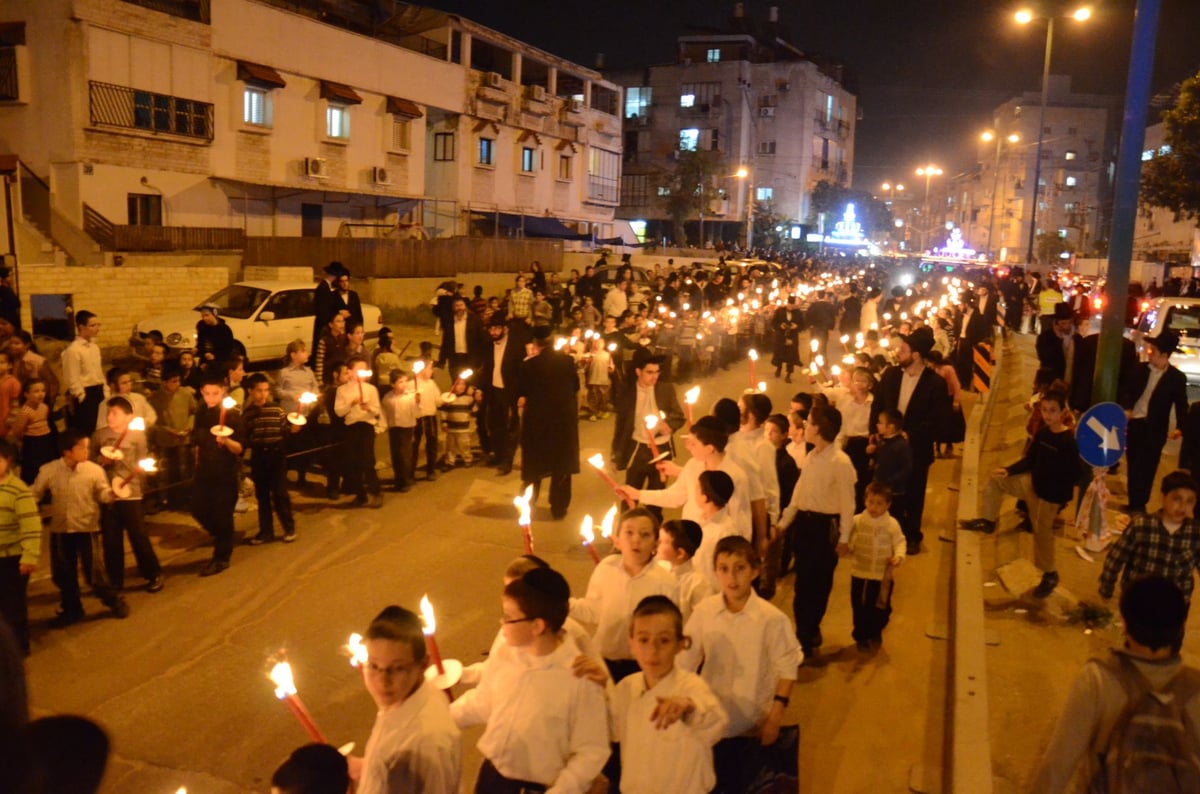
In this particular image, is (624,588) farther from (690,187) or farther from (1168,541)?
(690,187)

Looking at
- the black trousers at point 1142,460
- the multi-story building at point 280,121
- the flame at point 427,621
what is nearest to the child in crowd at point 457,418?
the black trousers at point 1142,460

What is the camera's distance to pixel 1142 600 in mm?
3559

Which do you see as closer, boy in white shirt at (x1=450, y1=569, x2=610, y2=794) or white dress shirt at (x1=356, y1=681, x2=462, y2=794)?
white dress shirt at (x1=356, y1=681, x2=462, y2=794)

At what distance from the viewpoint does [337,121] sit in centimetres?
3434

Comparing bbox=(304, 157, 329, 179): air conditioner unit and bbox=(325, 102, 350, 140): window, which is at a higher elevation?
bbox=(325, 102, 350, 140): window

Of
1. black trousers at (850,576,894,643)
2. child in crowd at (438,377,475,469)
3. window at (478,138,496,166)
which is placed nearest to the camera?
black trousers at (850,576,894,643)

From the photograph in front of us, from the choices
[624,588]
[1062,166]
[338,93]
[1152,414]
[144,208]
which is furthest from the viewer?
[1062,166]

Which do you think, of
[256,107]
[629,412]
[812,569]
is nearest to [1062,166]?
[256,107]

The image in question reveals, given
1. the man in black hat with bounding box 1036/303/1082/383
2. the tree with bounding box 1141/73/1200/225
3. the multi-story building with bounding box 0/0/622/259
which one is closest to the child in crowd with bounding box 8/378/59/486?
the man in black hat with bounding box 1036/303/1082/383

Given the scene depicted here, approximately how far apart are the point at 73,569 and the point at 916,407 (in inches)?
289

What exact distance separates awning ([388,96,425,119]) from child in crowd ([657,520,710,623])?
1331 inches

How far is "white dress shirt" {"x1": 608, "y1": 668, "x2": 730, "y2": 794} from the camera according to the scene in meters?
3.85

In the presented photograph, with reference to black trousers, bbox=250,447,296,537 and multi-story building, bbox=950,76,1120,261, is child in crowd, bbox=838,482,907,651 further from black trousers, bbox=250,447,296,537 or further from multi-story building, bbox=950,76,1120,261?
multi-story building, bbox=950,76,1120,261

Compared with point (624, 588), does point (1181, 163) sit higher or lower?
higher
